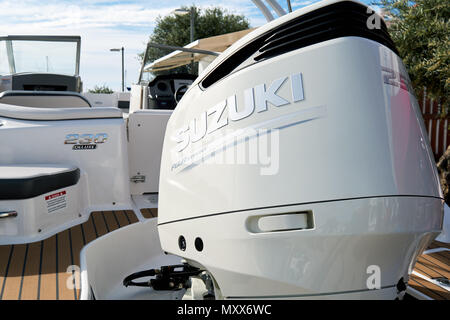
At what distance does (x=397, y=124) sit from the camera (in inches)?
43.1

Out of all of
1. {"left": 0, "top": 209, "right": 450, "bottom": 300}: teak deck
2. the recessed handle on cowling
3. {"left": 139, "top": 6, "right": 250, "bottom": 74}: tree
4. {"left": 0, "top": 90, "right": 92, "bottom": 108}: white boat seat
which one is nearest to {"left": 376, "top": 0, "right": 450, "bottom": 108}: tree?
{"left": 0, "top": 209, "right": 450, "bottom": 300}: teak deck

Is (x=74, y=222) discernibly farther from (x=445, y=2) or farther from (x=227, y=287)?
(x=445, y=2)

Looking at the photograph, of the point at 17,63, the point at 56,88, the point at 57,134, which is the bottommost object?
the point at 57,134

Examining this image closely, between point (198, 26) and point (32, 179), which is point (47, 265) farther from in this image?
point (198, 26)

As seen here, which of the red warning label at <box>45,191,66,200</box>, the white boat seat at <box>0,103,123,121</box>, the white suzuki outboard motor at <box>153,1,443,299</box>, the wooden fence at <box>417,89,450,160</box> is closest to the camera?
the white suzuki outboard motor at <box>153,1,443,299</box>

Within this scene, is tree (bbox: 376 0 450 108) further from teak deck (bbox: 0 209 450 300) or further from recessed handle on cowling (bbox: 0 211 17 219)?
recessed handle on cowling (bbox: 0 211 17 219)

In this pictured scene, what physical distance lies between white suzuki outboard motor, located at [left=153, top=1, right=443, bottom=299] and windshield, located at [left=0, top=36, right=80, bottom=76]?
387 centimetres

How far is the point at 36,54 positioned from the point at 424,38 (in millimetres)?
4288

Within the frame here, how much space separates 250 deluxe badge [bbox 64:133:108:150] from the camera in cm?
236

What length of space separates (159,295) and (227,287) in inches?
28.8

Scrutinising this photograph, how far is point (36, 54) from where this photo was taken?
453 cm

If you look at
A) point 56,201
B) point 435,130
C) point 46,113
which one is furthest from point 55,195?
point 435,130

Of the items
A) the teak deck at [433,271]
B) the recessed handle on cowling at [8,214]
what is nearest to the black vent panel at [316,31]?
the teak deck at [433,271]
